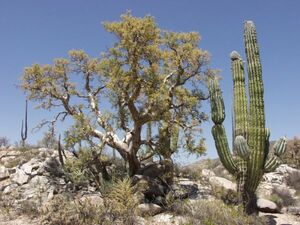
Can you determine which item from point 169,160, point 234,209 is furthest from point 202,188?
point 234,209

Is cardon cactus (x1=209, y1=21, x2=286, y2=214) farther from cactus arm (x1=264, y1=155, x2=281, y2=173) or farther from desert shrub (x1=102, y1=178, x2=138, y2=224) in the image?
desert shrub (x1=102, y1=178, x2=138, y2=224)

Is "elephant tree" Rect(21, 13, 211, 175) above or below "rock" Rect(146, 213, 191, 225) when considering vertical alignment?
above

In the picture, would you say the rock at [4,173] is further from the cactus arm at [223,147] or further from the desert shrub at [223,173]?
the desert shrub at [223,173]

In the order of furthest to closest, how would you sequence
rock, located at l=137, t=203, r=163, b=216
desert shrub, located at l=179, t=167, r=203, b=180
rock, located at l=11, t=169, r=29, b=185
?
desert shrub, located at l=179, t=167, r=203, b=180 → rock, located at l=11, t=169, r=29, b=185 → rock, located at l=137, t=203, r=163, b=216

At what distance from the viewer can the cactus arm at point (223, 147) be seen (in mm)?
11242

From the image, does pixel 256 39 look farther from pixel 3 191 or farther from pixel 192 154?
pixel 3 191

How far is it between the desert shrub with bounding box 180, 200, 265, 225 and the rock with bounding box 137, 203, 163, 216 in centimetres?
100

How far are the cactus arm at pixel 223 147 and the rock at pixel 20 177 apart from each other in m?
7.14

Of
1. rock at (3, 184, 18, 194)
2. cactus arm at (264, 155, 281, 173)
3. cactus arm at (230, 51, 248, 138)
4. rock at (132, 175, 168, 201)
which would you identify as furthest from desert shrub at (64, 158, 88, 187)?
cactus arm at (264, 155, 281, 173)

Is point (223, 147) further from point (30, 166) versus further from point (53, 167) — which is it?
point (30, 166)

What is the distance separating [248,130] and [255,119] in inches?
15.3

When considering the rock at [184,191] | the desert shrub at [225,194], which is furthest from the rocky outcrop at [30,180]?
the desert shrub at [225,194]

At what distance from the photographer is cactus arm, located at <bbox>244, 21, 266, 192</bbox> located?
10734 mm

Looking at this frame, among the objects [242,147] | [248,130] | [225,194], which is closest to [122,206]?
[242,147]
